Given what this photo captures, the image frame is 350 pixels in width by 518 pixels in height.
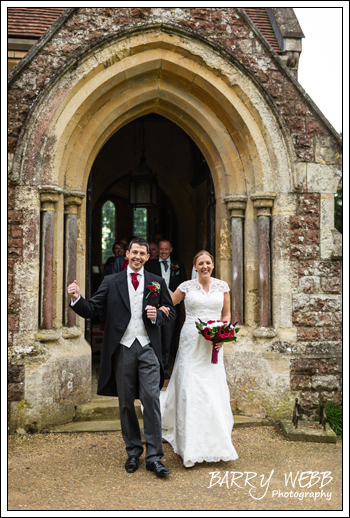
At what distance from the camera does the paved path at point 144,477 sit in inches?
141

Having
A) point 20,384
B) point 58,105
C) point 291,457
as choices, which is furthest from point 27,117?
point 291,457

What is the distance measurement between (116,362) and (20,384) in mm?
1517

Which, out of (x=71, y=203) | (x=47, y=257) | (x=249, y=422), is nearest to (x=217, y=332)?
(x=249, y=422)

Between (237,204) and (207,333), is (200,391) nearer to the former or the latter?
(207,333)

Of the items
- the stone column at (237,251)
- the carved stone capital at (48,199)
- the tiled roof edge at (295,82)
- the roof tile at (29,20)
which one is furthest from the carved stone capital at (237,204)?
the roof tile at (29,20)

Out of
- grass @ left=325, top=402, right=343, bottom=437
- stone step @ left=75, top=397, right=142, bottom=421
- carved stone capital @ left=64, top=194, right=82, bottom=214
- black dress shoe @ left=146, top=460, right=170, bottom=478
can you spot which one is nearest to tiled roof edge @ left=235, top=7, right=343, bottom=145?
carved stone capital @ left=64, top=194, right=82, bottom=214

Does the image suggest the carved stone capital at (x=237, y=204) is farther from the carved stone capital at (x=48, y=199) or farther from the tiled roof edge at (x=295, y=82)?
the carved stone capital at (x=48, y=199)

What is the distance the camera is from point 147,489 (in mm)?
3773

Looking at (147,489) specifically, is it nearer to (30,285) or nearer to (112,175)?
(30,285)

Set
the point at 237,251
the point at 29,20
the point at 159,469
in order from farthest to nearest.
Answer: the point at 29,20 < the point at 237,251 < the point at 159,469

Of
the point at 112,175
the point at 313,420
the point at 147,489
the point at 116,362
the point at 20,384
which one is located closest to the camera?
the point at 147,489

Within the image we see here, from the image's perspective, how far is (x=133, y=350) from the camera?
415 centimetres

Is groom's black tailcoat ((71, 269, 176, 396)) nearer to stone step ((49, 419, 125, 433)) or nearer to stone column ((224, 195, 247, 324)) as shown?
stone step ((49, 419, 125, 433))

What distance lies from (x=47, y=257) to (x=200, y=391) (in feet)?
7.41
